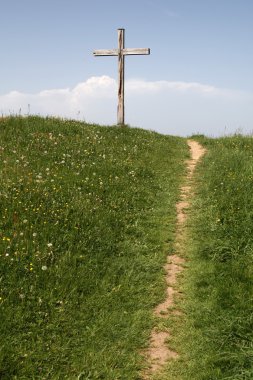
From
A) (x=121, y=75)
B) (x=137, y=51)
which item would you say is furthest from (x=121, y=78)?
(x=137, y=51)

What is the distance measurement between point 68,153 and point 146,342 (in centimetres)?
896

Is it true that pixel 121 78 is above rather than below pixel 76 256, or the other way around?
above

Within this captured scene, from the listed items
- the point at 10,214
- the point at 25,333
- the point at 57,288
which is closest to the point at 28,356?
the point at 25,333

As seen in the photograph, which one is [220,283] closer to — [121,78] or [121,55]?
[121,78]

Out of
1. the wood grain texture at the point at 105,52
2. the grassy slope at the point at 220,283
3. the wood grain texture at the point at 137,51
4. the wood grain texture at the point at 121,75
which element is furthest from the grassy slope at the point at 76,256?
the wood grain texture at the point at 105,52

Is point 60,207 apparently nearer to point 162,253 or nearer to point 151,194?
point 162,253

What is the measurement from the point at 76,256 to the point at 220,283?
3084 mm

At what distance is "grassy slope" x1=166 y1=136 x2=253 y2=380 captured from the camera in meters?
6.11

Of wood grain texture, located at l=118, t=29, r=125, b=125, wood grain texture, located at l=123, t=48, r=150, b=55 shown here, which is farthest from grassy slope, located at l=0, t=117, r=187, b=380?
wood grain texture, located at l=123, t=48, r=150, b=55

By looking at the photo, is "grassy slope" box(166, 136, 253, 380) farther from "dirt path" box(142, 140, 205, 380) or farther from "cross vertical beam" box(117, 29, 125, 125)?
"cross vertical beam" box(117, 29, 125, 125)

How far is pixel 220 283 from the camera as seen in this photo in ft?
26.8

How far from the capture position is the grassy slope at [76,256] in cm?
631

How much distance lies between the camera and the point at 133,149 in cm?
1745

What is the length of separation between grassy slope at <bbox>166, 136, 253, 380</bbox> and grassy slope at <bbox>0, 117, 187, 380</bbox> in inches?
30.8
